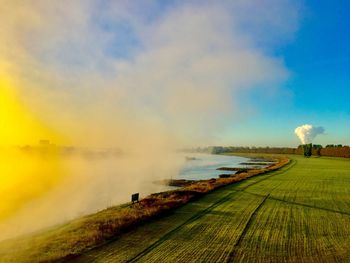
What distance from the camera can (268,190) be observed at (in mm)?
33000

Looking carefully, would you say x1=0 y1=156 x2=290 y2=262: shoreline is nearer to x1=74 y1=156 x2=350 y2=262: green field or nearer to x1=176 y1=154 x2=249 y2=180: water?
x1=74 y1=156 x2=350 y2=262: green field

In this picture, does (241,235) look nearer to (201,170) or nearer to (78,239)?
(78,239)

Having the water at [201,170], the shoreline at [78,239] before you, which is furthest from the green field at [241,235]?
the water at [201,170]

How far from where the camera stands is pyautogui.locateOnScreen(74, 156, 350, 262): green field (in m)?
12.8

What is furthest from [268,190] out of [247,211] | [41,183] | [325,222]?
[41,183]

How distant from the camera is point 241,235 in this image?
1575 cm

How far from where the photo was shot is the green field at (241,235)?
42.0 feet

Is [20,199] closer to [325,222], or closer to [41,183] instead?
[41,183]

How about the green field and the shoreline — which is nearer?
the green field

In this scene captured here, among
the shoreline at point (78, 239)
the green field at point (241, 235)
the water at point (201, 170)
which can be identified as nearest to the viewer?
the green field at point (241, 235)

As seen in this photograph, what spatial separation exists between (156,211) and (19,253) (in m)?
8.54

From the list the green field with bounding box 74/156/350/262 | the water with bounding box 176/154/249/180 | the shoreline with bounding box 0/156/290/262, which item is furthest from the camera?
the water with bounding box 176/154/249/180

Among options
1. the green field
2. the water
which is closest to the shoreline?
the green field

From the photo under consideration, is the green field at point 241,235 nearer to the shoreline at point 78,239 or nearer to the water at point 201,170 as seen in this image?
the shoreline at point 78,239
